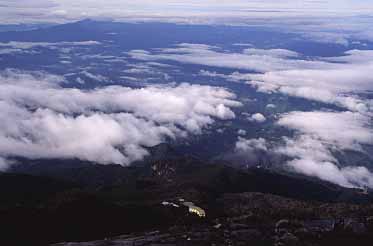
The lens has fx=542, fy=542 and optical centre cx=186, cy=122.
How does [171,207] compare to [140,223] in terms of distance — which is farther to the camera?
[171,207]

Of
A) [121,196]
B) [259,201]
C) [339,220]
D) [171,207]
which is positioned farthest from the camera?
[121,196]

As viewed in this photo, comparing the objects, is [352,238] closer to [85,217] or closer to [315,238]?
[315,238]

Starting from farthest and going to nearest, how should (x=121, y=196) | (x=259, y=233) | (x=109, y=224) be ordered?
(x=121, y=196), (x=109, y=224), (x=259, y=233)

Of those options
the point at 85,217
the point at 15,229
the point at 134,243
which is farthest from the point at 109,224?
the point at 134,243

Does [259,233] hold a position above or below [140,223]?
above

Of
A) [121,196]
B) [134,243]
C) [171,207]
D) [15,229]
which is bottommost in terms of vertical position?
[121,196]

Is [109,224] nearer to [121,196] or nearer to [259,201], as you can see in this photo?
[259,201]

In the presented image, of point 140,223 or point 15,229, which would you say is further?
point 140,223

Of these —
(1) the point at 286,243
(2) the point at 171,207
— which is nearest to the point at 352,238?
(1) the point at 286,243

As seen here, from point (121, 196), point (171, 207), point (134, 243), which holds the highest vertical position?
point (134, 243)
